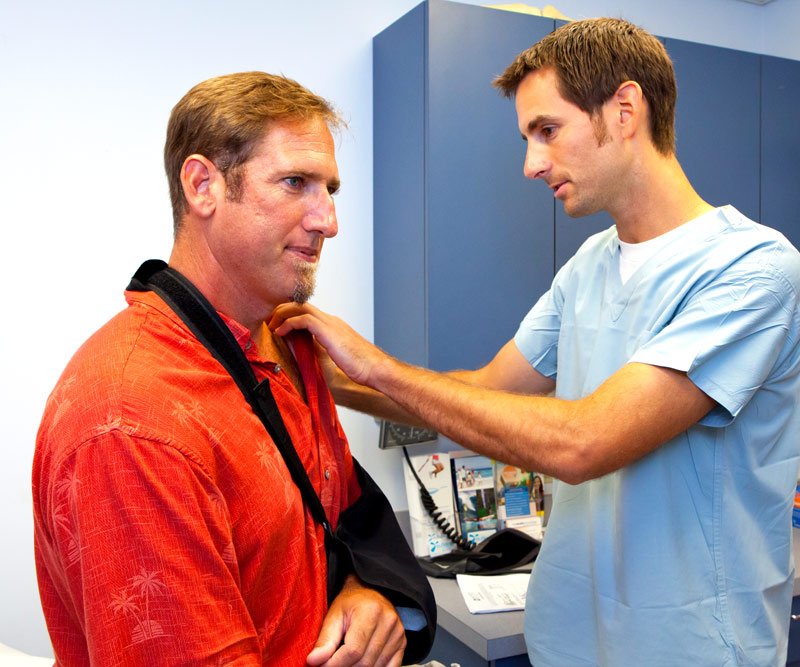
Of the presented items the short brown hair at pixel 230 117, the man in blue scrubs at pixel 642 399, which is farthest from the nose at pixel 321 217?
the man in blue scrubs at pixel 642 399

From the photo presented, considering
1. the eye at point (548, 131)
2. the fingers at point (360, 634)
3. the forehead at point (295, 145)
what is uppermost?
the eye at point (548, 131)

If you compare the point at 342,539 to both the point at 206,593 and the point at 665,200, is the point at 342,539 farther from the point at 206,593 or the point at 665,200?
the point at 665,200

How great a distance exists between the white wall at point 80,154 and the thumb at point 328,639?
3.98 ft

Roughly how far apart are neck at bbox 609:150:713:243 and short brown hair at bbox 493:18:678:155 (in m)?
0.05

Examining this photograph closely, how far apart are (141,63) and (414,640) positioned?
166cm

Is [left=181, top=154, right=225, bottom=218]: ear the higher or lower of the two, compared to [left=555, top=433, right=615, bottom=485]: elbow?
higher

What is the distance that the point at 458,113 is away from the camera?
6.80 feet

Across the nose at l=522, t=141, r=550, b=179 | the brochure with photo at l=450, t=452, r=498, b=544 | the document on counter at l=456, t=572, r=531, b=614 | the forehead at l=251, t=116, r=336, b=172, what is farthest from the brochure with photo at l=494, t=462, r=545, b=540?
the forehead at l=251, t=116, r=336, b=172

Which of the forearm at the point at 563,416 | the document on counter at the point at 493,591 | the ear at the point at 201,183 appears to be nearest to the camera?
the ear at the point at 201,183

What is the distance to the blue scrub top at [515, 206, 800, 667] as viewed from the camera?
1330 millimetres

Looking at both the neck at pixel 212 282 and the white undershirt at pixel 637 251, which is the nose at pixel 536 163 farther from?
the neck at pixel 212 282

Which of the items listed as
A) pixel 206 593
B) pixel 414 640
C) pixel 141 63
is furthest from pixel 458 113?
pixel 206 593

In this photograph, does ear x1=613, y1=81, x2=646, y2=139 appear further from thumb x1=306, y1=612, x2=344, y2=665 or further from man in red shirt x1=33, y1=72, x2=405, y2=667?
thumb x1=306, y1=612, x2=344, y2=665

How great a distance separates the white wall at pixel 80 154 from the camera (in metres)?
1.93
